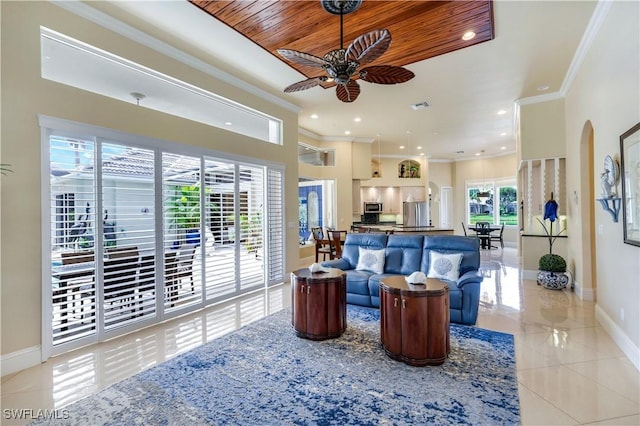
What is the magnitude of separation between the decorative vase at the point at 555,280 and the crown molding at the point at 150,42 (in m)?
6.00

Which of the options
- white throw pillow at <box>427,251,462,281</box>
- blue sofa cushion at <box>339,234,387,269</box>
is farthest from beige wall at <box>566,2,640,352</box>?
blue sofa cushion at <box>339,234,387,269</box>

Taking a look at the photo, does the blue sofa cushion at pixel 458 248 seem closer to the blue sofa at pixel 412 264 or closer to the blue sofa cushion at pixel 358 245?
the blue sofa at pixel 412 264

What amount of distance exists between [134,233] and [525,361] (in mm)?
4524

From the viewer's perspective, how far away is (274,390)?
2514 millimetres

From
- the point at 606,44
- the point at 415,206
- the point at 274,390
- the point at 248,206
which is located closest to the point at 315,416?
the point at 274,390

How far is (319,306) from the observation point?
344 centimetres

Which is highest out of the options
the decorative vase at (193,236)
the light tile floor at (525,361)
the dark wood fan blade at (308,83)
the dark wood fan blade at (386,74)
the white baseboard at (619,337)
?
the dark wood fan blade at (308,83)

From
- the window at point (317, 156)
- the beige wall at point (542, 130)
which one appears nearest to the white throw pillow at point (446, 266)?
the beige wall at point (542, 130)

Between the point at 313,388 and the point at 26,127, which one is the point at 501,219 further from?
the point at 26,127

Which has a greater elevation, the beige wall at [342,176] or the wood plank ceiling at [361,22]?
the wood plank ceiling at [361,22]

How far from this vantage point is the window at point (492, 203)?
11977 mm

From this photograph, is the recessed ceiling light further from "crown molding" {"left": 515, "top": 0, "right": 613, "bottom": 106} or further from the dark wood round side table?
the dark wood round side table

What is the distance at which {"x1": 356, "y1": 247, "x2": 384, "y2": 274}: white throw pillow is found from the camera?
473 centimetres

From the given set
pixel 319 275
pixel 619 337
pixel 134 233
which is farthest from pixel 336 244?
pixel 619 337
